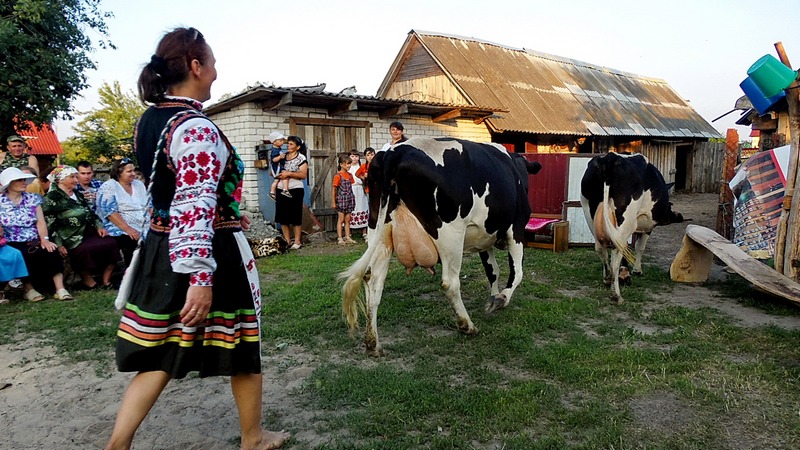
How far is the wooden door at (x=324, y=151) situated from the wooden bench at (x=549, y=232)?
4.20 m

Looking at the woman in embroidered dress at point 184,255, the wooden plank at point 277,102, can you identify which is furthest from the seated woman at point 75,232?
the woman in embroidered dress at point 184,255

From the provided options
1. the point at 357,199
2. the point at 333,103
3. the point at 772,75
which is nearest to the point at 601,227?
the point at 772,75

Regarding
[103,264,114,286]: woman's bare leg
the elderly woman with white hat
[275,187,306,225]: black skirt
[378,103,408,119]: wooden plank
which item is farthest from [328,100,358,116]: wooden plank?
the elderly woman with white hat

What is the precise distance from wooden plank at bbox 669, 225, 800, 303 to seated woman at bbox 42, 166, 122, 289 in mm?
7193

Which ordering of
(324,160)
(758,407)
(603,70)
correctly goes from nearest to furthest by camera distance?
(758,407) < (324,160) < (603,70)

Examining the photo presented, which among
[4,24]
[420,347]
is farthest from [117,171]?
[4,24]

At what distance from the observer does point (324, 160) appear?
430 inches

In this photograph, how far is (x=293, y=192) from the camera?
29.5ft

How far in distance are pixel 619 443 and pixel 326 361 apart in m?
2.11

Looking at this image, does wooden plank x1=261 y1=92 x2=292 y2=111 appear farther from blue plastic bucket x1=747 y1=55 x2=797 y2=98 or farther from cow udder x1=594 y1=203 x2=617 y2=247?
blue plastic bucket x1=747 y1=55 x2=797 y2=98

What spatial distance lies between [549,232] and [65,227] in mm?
7408

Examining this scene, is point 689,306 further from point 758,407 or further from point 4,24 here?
point 4,24

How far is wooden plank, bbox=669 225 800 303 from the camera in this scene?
4.77 metres

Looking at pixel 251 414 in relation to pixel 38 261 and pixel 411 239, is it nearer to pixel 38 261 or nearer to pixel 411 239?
pixel 411 239
